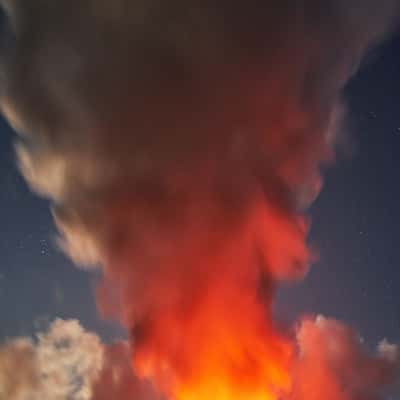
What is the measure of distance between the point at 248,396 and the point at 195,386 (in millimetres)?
5954

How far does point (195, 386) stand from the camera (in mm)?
74375

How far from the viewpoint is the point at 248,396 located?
73.6 metres

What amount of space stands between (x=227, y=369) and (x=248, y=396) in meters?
3.73

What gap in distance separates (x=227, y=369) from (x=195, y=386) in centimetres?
403

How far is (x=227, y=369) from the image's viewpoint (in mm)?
75062
